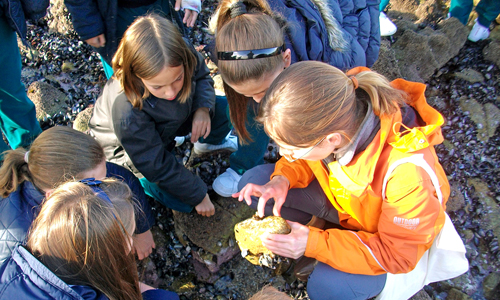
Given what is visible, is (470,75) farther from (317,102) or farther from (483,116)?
(317,102)

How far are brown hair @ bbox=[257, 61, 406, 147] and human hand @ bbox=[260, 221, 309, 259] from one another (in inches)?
26.7

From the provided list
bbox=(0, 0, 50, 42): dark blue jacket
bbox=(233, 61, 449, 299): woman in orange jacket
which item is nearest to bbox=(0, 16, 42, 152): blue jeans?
bbox=(0, 0, 50, 42): dark blue jacket

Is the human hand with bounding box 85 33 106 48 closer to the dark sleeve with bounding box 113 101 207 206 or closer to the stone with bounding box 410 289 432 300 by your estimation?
the dark sleeve with bounding box 113 101 207 206

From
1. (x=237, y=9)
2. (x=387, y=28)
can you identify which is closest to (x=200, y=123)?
(x=237, y=9)

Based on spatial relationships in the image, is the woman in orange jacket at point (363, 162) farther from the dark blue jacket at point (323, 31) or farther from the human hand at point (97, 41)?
the human hand at point (97, 41)

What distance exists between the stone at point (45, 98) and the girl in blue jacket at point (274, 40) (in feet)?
8.57

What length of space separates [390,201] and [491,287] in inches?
86.2

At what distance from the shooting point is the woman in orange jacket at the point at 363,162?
1.73 m

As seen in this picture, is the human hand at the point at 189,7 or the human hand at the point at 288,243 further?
the human hand at the point at 189,7

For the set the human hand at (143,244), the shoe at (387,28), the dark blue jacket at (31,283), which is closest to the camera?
the dark blue jacket at (31,283)

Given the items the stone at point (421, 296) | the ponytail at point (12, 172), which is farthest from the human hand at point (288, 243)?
the ponytail at point (12, 172)

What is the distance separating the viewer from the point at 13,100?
3.15 meters

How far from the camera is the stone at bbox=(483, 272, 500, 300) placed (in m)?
3.04

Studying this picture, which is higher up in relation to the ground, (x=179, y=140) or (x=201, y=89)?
(x=201, y=89)
